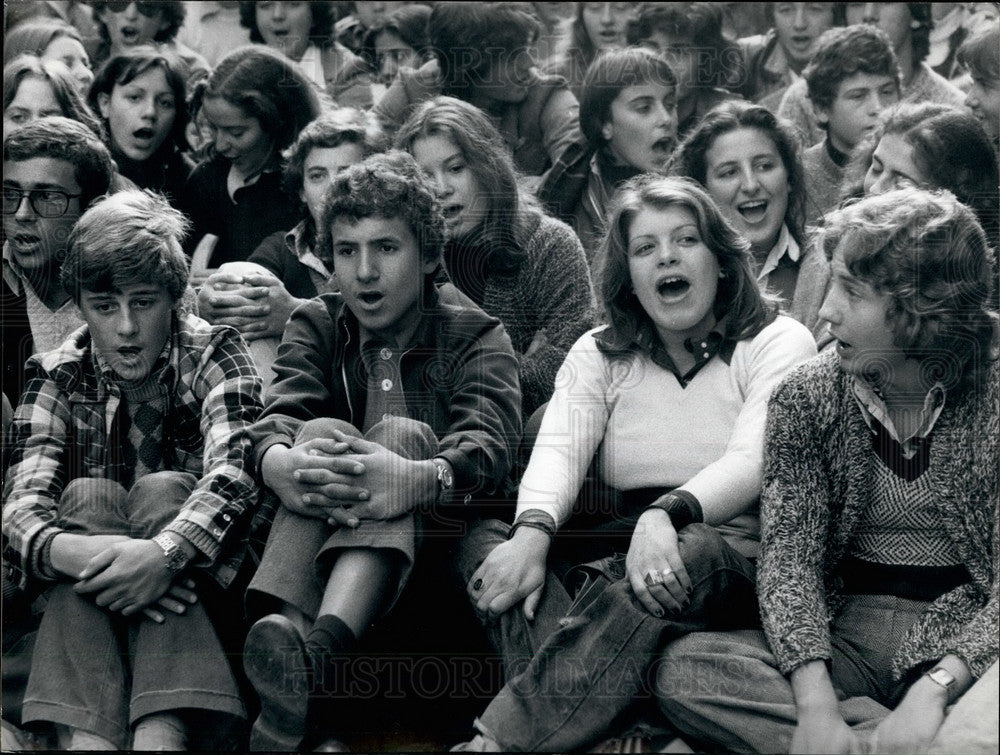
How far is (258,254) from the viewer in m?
2.88

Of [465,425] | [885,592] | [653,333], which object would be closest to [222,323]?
[465,425]

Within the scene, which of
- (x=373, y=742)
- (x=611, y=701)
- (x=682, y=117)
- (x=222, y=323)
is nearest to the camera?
(x=611, y=701)

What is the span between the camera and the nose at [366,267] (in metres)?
2.55

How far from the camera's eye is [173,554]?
2340mm

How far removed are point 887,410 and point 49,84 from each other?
1981mm

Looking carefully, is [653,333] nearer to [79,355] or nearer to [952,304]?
[952,304]

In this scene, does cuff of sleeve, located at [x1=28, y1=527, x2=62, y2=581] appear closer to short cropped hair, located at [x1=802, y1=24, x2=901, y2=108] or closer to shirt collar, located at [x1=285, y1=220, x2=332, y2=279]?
shirt collar, located at [x1=285, y1=220, x2=332, y2=279]

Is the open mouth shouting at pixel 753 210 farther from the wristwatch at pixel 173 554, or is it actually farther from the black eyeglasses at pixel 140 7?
the black eyeglasses at pixel 140 7

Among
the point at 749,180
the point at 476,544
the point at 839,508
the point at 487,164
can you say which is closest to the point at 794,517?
the point at 839,508

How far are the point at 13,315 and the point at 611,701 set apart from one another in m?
1.51

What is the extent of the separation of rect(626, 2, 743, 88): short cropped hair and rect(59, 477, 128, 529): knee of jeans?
5.18 ft

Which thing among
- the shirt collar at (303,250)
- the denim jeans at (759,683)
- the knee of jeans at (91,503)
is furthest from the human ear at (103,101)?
the denim jeans at (759,683)

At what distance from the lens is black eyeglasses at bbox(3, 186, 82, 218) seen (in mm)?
2762

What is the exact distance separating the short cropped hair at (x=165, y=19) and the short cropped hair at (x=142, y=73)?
75 mm
